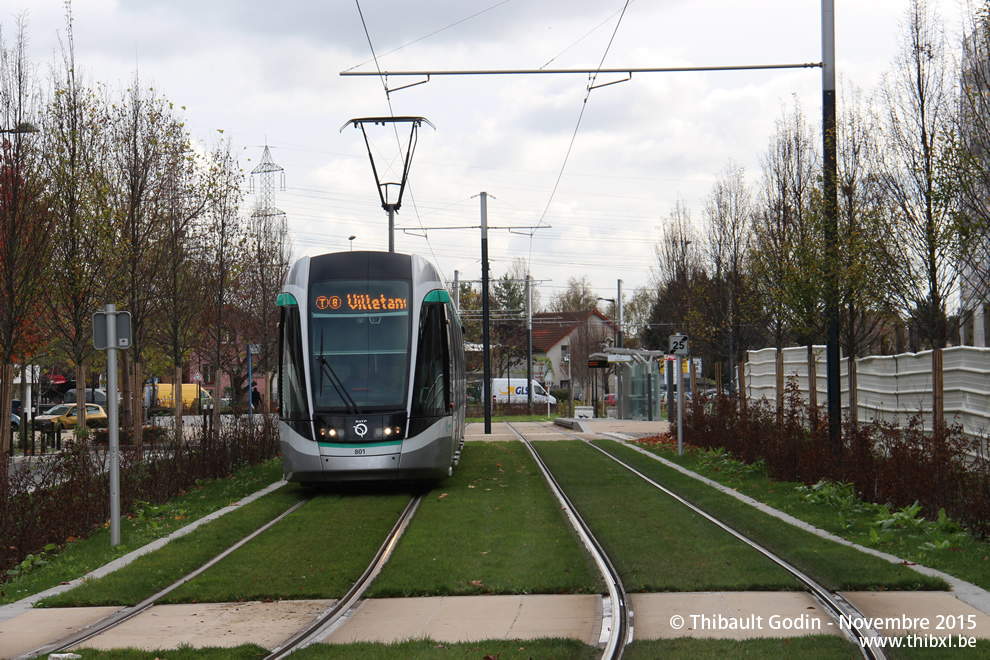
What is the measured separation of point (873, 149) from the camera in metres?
17.1

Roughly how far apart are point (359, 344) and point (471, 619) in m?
8.64

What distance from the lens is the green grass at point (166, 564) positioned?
27.7 ft

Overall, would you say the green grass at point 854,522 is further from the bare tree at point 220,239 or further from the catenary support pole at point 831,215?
the bare tree at point 220,239

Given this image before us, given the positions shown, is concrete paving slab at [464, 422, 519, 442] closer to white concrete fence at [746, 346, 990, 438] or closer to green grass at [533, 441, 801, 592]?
white concrete fence at [746, 346, 990, 438]

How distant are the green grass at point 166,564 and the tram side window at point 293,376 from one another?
1.55 meters

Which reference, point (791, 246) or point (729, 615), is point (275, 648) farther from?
point (791, 246)

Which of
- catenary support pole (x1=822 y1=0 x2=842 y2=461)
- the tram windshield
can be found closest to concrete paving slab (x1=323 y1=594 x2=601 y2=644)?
the tram windshield

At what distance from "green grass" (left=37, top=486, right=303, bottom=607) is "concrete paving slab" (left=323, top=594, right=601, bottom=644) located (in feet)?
7.23

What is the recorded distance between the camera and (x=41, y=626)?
7562 millimetres

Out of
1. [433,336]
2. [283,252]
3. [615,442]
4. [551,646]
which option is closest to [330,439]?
[433,336]

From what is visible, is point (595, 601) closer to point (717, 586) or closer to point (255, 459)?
point (717, 586)

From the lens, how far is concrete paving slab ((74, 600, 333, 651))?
22.8 ft

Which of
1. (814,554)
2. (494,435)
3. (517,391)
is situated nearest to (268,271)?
(494,435)

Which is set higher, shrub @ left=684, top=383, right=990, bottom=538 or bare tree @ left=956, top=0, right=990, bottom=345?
bare tree @ left=956, top=0, right=990, bottom=345
